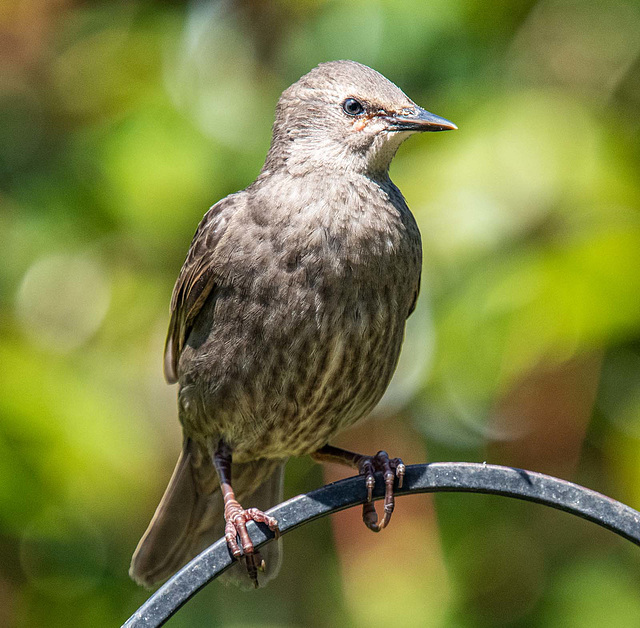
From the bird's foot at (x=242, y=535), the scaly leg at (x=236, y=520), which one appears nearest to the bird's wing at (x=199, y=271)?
the scaly leg at (x=236, y=520)

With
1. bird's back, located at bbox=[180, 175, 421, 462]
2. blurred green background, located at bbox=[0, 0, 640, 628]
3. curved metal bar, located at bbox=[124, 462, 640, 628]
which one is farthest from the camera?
blurred green background, located at bbox=[0, 0, 640, 628]

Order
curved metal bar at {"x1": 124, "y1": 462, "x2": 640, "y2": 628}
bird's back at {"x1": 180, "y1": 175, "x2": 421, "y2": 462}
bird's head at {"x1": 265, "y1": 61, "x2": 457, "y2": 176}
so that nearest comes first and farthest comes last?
curved metal bar at {"x1": 124, "y1": 462, "x2": 640, "y2": 628} → bird's back at {"x1": 180, "y1": 175, "x2": 421, "y2": 462} → bird's head at {"x1": 265, "y1": 61, "x2": 457, "y2": 176}

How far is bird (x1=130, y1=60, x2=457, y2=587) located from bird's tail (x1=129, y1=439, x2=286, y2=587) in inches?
6.2

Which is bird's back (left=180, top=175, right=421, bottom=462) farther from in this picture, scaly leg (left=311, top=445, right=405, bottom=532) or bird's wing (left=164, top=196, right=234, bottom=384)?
scaly leg (left=311, top=445, right=405, bottom=532)

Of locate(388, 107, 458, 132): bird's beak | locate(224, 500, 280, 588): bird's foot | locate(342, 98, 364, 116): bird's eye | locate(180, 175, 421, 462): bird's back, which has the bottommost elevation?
locate(224, 500, 280, 588): bird's foot

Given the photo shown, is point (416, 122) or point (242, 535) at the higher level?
point (416, 122)

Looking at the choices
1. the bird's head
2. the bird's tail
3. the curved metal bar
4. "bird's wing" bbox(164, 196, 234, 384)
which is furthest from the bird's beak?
the bird's tail

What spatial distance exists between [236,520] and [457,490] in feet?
3.05

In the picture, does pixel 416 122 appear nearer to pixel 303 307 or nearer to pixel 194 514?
pixel 303 307

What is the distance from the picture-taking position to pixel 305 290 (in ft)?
9.72

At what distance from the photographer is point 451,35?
12.8ft

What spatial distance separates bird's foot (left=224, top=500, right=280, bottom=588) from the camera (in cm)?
280

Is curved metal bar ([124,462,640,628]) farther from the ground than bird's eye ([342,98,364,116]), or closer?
closer

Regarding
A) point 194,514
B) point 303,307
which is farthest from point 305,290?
point 194,514
